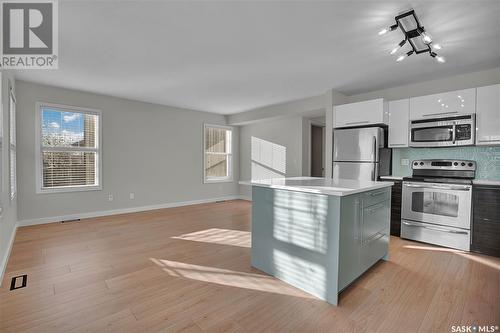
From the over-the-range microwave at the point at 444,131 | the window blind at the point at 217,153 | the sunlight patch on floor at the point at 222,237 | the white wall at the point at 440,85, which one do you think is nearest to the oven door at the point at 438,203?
the over-the-range microwave at the point at 444,131

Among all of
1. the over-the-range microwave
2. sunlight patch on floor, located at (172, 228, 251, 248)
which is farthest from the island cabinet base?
the over-the-range microwave

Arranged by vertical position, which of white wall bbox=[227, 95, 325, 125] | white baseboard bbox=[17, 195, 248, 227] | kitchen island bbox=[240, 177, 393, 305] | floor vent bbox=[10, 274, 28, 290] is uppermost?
white wall bbox=[227, 95, 325, 125]

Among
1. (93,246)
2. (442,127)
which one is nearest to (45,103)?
(93,246)

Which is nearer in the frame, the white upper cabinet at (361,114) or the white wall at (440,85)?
the white wall at (440,85)

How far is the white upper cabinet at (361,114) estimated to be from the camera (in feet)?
12.6

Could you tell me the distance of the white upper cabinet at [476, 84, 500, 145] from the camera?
121 inches

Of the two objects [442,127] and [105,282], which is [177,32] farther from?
[442,127]

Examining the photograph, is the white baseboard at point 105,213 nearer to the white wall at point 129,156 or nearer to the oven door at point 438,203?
the white wall at point 129,156

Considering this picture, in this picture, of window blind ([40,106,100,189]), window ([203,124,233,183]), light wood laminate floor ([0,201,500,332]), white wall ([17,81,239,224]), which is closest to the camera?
light wood laminate floor ([0,201,500,332])

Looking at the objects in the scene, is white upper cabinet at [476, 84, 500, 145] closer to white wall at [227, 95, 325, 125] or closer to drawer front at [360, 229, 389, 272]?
drawer front at [360, 229, 389, 272]

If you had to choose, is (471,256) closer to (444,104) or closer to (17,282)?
(444,104)

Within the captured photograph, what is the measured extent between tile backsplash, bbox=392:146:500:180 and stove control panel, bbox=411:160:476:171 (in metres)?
0.09

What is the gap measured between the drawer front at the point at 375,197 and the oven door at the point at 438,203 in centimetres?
110

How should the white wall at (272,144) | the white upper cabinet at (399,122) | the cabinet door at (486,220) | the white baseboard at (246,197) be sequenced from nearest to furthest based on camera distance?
the cabinet door at (486,220)
the white upper cabinet at (399,122)
the white wall at (272,144)
the white baseboard at (246,197)
